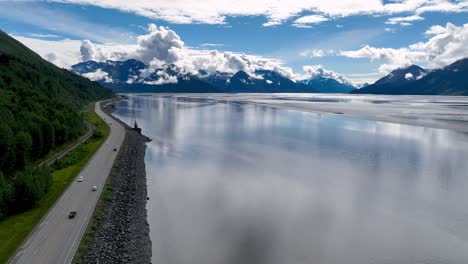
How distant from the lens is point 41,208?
46469 mm

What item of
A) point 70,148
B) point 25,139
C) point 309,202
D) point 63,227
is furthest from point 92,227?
point 70,148

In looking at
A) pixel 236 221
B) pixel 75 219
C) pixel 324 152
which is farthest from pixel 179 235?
pixel 324 152

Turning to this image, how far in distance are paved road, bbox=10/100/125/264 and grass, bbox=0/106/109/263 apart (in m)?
0.89

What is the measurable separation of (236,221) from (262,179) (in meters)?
21.9

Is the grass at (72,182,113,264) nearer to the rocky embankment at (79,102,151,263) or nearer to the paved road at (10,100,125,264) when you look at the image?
the rocky embankment at (79,102,151,263)

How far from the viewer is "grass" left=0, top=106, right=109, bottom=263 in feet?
120

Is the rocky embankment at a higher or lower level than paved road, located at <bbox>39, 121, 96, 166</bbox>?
lower

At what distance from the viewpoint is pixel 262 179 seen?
2763 inches

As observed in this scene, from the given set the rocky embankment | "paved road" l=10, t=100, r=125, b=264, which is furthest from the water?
"paved road" l=10, t=100, r=125, b=264

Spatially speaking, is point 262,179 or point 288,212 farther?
point 262,179

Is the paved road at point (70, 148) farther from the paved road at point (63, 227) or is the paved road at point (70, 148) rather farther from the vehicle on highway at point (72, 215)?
the vehicle on highway at point (72, 215)

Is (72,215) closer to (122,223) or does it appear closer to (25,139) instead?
(122,223)

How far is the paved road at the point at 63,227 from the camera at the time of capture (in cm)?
3400

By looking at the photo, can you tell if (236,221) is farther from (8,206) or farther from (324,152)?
(324,152)
